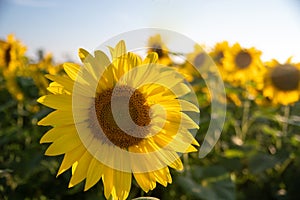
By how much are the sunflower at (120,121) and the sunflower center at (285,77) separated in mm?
2012

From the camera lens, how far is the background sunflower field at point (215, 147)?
1.89 metres

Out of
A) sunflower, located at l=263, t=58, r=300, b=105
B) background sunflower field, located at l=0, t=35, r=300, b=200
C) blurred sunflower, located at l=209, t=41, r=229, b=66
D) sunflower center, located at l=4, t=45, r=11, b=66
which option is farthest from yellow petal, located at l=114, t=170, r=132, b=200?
sunflower center, located at l=4, t=45, r=11, b=66

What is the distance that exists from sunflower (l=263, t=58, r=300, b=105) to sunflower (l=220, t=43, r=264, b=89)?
210 millimetres

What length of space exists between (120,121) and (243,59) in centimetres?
247

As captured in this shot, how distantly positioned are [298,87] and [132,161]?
2151mm

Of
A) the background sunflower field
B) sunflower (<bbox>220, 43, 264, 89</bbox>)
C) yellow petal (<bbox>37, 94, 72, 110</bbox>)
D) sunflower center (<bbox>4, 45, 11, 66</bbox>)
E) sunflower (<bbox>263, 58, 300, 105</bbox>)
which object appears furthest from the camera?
sunflower center (<bbox>4, 45, 11, 66</bbox>)

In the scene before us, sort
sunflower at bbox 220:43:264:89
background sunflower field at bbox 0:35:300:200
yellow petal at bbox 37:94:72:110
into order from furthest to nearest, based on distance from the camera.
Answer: sunflower at bbox 220:43:264:89, background sunflower field at bbox 0:35:300:200, yellow petal at bbox 37:94:72:110

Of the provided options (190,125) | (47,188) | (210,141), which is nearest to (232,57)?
(210,141)

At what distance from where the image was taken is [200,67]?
10.8ft

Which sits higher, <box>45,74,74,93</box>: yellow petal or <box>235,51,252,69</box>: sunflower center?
<box>45,74,74,93</box>: yellow petal

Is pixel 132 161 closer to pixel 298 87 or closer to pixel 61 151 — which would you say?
pixel 61 151

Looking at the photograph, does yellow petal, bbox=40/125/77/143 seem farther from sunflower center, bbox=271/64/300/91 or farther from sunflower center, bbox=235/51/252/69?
sunflower center, bbox=235/51/252/69

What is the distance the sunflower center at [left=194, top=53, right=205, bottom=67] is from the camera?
135 inches

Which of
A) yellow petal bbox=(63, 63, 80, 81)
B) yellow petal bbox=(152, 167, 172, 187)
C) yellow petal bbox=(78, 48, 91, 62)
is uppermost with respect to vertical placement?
yellow petal bbox=(78, 48, 91, 62)
